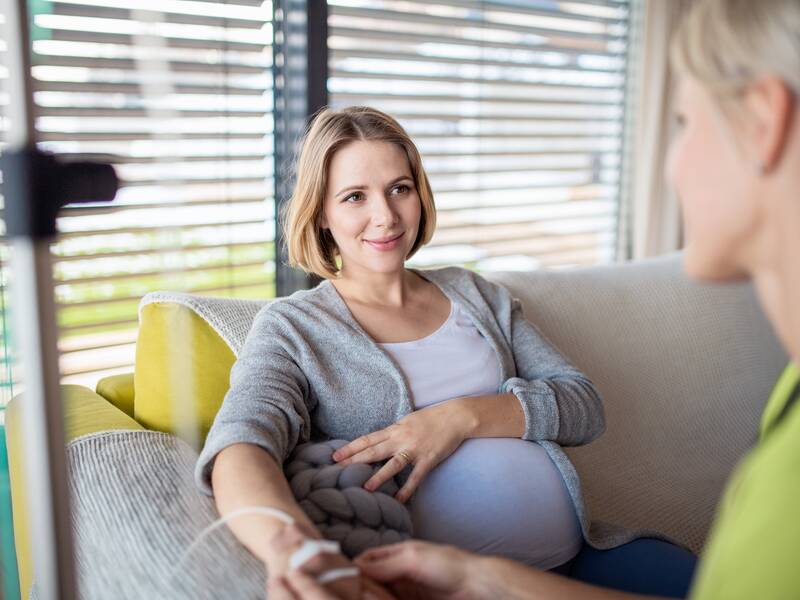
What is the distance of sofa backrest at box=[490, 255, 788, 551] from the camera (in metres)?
1.78

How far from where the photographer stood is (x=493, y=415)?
1.29m

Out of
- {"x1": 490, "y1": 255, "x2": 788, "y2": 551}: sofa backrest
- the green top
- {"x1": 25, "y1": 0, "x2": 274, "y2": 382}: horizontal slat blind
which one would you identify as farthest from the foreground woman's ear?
{"x1": 490, "y1": 255, "x2": 788, "y2": 551}: sofa backrest

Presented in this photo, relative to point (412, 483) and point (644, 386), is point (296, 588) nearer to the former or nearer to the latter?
point (412, 483)

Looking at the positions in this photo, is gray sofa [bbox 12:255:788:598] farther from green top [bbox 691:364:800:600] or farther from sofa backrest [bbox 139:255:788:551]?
green top [bbox 691:364:800:600]

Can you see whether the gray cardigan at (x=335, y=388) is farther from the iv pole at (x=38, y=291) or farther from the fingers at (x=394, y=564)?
the iv pole at (x=38, y=291)

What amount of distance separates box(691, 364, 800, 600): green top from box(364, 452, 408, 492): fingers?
540 millimetres

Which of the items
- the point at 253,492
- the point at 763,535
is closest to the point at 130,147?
the point at 253,492

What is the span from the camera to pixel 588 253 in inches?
125

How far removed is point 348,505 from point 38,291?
1.87 feet

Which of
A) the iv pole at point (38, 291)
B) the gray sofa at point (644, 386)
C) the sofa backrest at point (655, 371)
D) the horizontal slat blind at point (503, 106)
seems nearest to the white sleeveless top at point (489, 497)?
the gray sofa at point (644, 386)

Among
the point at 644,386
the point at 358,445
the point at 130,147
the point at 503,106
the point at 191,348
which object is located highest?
the point at 503,106

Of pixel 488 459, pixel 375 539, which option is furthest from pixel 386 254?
pixel 375 539

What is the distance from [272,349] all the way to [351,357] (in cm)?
13

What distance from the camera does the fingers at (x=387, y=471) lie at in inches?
45.1
